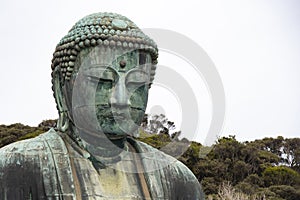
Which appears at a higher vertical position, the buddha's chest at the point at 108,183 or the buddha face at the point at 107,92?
the buddha face at the point at 107,92

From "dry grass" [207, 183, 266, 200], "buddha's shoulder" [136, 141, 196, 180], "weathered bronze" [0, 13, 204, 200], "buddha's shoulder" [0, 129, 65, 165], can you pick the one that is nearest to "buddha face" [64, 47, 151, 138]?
"weathered bronze" [0, 13, 204, 200]

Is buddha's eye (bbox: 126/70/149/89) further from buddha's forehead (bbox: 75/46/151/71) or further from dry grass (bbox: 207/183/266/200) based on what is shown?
dry grass (bbox: 207/183/266/200)

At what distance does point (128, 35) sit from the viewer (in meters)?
5.81

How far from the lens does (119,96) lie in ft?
18.4

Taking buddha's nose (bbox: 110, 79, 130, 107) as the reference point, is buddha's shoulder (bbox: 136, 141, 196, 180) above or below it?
below

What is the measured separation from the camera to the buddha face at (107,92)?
565cm

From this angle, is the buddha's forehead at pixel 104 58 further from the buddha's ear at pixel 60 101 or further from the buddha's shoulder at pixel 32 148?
the buddha's shoulder at pixel 32 148

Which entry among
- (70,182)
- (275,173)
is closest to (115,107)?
(70,182)

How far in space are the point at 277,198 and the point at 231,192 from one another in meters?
3.04

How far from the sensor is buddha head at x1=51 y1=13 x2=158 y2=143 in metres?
5.66

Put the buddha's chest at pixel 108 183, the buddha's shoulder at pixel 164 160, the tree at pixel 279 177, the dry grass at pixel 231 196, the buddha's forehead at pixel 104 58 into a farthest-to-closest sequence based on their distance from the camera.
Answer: the tree at pixel 279 177 < the dry grass at pixel 231 196 < the buddha's shoulder at pixel 164 160 < the buddha's forehead at pixel 104 58 < the buddha's chest at pixel 108 183

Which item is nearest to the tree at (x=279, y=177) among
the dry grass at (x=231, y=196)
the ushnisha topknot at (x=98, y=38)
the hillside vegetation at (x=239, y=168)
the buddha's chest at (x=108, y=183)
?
the hillside vegetation at (x=239, y=168)

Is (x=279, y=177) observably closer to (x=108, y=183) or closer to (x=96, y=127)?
(x=108, y=183)

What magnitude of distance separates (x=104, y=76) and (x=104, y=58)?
0.52ft
